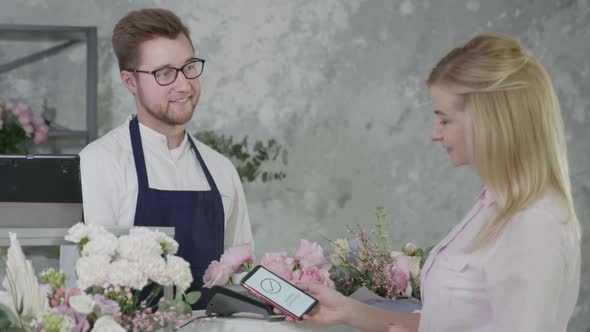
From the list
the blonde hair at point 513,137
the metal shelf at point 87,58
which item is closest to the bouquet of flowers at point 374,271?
the blonde hair at point 513,137

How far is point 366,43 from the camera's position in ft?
15.6

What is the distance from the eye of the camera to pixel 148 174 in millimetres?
2520

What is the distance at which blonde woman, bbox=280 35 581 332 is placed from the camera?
4.65ft

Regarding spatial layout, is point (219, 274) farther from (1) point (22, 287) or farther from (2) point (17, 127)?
(2) point (17, 127)

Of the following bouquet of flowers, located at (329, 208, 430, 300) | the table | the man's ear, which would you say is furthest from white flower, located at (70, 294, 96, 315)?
the man's ear

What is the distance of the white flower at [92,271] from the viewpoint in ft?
4.37

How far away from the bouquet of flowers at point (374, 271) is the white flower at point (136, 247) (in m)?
0.68

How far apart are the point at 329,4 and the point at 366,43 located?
301 millimetres

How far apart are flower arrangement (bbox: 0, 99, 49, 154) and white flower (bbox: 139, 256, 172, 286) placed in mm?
2901

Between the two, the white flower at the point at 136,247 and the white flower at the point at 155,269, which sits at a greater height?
the white flower at the point at 136,247

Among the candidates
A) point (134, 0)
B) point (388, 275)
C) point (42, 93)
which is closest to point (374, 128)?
point (134, 0)

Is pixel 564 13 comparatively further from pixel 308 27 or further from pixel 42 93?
pixel 42 93

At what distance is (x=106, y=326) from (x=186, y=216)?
1.21 meters

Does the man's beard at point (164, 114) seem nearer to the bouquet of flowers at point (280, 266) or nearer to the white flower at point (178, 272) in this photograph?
the bouquet of flowers at point (280, 266)
